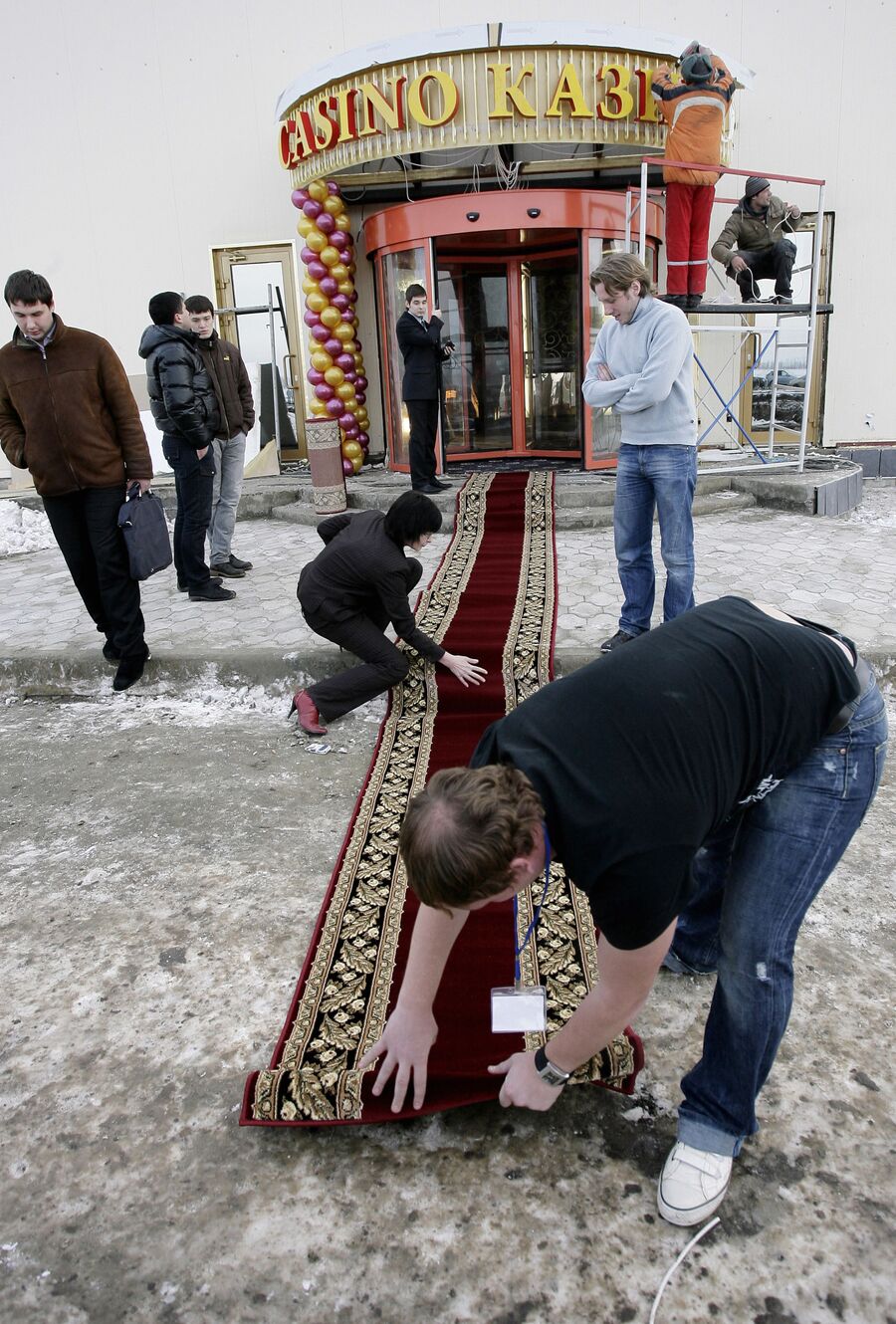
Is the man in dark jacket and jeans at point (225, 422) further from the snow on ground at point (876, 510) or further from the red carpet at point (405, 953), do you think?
the snow on ground at point (876, 510)

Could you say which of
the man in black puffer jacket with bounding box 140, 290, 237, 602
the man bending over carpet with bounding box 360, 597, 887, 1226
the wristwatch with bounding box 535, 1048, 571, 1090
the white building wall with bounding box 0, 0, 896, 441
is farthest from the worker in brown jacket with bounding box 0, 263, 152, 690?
the white building wall with bounding box 0, 0, 896, 441

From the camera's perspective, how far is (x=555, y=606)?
177 inches

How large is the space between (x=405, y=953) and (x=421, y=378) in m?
5.19

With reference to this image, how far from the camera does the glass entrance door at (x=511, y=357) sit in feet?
26.4

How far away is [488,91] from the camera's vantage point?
6473 mm

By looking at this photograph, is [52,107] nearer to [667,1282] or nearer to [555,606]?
[555,606]

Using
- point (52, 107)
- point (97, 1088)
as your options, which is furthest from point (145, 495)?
point (52, 107)

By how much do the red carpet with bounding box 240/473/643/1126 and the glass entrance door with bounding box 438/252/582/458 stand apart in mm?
4469

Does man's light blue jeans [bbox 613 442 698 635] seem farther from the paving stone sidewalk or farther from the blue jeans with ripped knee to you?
the blue jeans with ripped knee

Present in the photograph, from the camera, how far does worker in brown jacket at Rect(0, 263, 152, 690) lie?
3.77m

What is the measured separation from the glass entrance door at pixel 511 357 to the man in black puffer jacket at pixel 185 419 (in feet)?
11.8

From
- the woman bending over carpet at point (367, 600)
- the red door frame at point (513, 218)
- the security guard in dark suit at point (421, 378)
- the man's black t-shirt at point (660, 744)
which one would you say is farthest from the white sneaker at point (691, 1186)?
the red door frame at point (513, 218)

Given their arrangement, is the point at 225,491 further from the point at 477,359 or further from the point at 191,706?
the point at 477,359

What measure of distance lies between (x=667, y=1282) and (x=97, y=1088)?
1.21m
